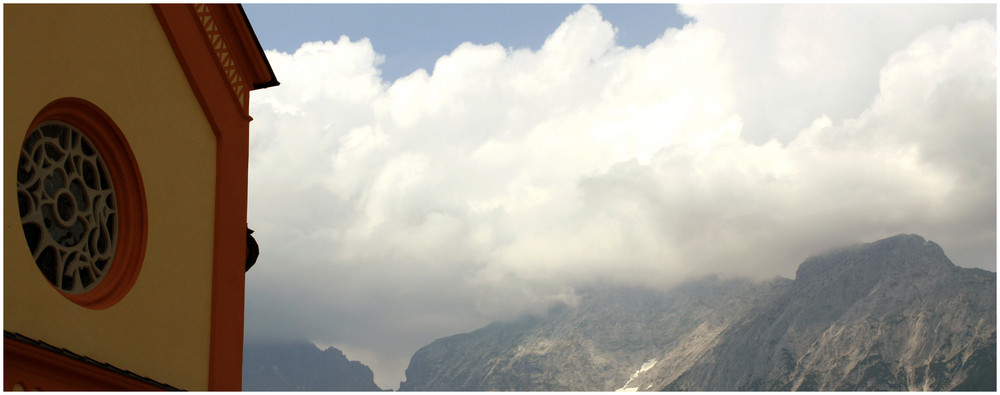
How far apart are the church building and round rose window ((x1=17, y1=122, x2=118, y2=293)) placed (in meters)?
0.02

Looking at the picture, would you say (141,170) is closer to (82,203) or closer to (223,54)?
(82,203)

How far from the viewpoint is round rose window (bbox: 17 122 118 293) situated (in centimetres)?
960

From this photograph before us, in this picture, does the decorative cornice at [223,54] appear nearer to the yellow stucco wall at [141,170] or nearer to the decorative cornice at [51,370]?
the yellow stucco wall at [141,170]

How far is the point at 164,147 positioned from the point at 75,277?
262cm

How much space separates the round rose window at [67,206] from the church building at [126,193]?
0.02 meters

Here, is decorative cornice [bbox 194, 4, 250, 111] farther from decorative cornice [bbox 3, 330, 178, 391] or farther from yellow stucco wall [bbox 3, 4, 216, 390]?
decorative cornice [bbox 3, 330, 178, 391]

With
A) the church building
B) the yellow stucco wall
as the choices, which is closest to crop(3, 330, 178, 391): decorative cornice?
the church building

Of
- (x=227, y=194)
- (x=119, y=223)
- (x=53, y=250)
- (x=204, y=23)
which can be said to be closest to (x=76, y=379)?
(x=53, y=250)

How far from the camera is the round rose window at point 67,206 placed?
960 cm

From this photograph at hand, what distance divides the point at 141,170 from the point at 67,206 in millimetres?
1393

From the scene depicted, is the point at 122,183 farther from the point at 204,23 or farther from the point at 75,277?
the point at 204,23

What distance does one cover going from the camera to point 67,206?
1033 centimetres

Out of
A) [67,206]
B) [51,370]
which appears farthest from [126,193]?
[51,370]

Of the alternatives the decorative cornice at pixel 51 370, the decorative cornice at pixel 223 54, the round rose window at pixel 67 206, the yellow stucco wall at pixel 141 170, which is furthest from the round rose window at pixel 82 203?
the decorative cornice at pixel 223 54
